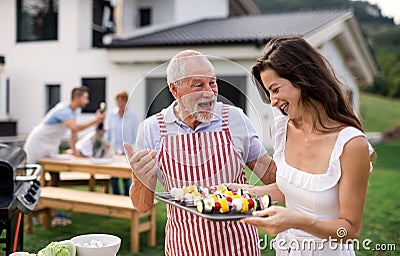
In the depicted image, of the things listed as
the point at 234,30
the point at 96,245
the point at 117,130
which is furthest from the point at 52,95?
the point at 96,245

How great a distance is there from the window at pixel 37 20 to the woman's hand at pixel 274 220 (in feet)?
45.4

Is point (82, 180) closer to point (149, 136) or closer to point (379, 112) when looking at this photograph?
point (149, 136)

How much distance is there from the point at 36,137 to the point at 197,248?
420cm

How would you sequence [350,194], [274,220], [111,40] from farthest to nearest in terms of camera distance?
1. [111,40]
2. [350,194]
3. [274,220]

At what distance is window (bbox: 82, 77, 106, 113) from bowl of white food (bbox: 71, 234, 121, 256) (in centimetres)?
1187

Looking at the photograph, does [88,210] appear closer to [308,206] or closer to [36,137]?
[36,137]

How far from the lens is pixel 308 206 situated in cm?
168

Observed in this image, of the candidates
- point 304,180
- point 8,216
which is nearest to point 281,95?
point 304,180

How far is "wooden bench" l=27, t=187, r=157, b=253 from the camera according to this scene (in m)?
4.64

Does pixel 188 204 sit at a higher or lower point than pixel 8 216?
higher

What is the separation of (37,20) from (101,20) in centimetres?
187

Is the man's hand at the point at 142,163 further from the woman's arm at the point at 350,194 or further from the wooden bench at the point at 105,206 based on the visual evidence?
the wooden bench at the point at 105,206

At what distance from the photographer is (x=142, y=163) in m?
1.74

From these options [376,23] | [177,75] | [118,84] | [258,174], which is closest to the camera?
[177,75]
